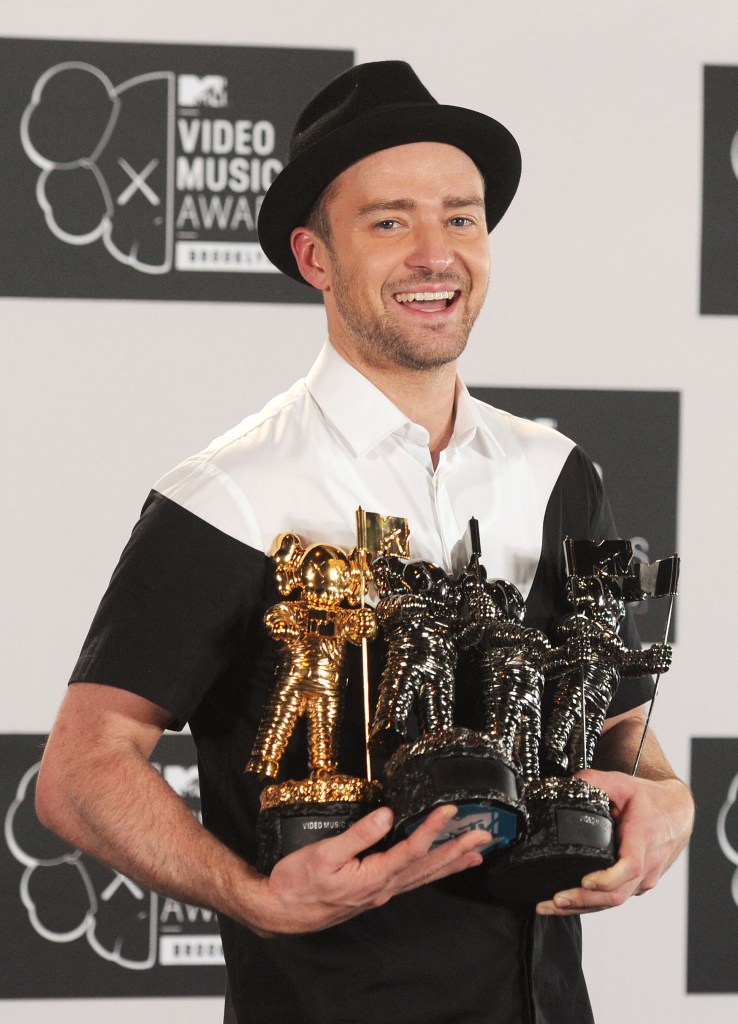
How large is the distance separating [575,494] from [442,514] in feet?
0.81

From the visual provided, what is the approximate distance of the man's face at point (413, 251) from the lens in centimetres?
156

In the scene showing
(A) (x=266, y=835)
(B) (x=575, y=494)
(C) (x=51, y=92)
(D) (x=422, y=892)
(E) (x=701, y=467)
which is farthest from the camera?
(E) (x=701, y=467)

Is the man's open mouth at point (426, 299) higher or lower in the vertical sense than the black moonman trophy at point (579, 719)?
higher

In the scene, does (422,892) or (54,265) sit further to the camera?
(54,265)

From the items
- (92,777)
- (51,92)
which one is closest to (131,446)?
(51,92)

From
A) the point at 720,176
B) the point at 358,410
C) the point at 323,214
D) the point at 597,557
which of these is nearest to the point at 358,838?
the point at 597,557

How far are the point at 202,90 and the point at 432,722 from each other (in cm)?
164

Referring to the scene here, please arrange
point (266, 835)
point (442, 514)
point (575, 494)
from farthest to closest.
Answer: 1. point (575, 494)
2. point (442, 514)
3. point (266, 835)

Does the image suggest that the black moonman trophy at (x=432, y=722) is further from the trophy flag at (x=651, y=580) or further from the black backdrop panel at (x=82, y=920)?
the black backdrop panel at (x=82, y=920)

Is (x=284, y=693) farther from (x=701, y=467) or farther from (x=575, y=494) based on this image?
(x=701, y=467)

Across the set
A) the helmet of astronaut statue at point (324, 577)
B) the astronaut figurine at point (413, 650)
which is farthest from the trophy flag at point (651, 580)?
the helmet of astronaut statue at point (324, 577)

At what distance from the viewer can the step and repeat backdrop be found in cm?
244

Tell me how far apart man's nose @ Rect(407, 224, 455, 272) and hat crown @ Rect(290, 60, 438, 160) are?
15cm

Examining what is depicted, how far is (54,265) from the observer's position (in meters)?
2.45
